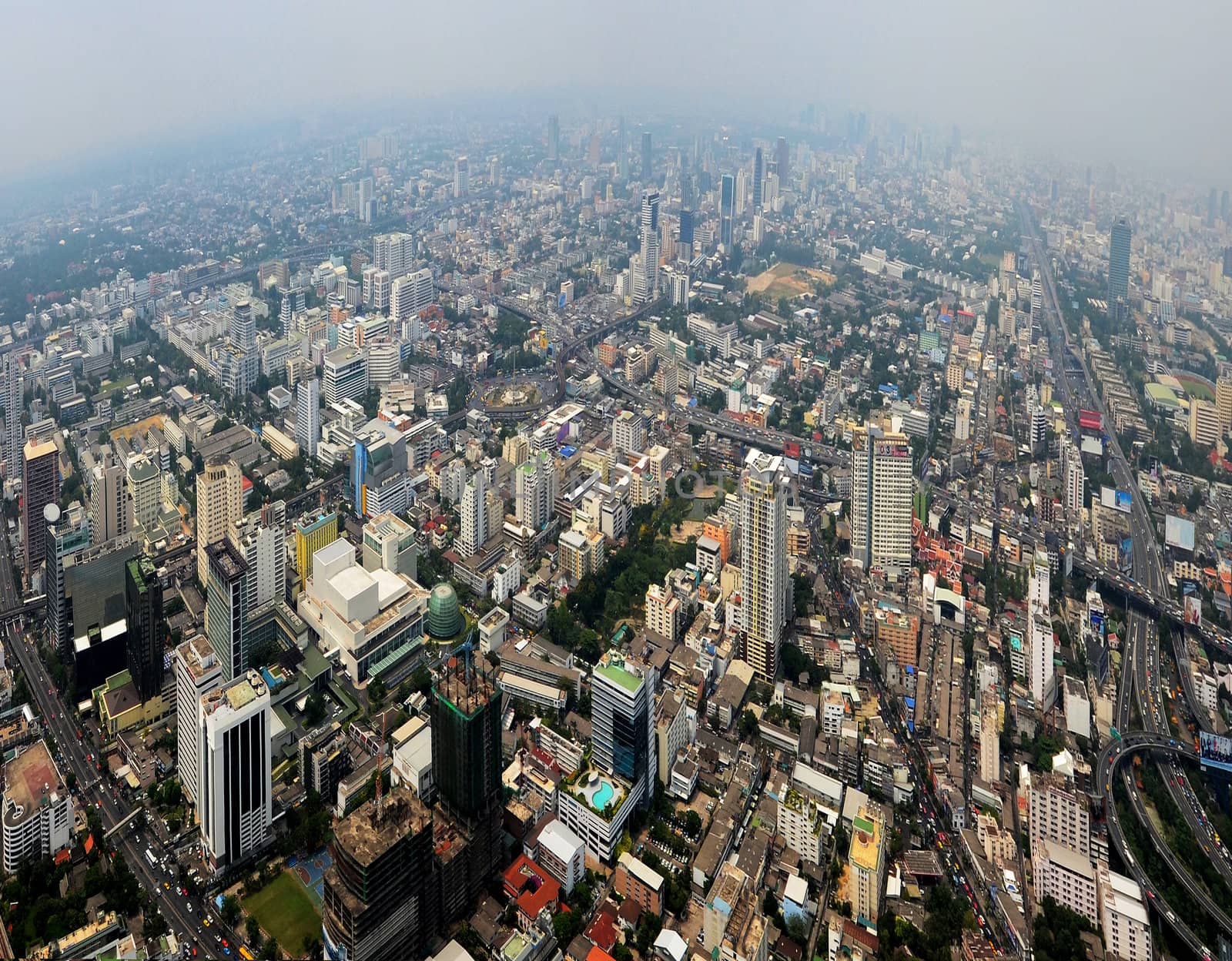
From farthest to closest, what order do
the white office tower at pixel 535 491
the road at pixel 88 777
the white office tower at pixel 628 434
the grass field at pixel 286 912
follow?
→ the white office tower at pixel 628 434
the white office tower at pixel 535 491
the road at pixel 88 777
the grass field at pixel 286 912

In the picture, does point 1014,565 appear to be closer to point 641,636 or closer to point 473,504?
point 641,636

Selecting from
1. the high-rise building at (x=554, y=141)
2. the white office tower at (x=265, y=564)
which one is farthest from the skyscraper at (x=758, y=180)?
the white office tower at (x=265, y=564)

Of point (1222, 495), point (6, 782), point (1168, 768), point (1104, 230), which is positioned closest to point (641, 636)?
point (1168, 768)

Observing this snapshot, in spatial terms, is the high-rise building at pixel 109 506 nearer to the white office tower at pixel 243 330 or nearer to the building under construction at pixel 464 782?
the white office tower at pixel 243 330

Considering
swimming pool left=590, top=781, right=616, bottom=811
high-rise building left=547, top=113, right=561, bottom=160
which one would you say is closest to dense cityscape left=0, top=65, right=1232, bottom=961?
swimming pool left=590, top=781, right=616, bottom=811

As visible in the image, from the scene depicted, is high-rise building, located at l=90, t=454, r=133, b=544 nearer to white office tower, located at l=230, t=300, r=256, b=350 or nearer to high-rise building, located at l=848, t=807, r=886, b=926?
white office tower, located at l=230, t=300, r=256, b=350

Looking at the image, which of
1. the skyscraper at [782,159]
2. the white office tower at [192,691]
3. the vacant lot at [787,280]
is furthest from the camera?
the skyscraper at [782,159]

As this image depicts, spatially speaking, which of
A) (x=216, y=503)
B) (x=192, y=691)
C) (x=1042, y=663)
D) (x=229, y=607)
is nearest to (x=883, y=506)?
(x=1042, y=663)
